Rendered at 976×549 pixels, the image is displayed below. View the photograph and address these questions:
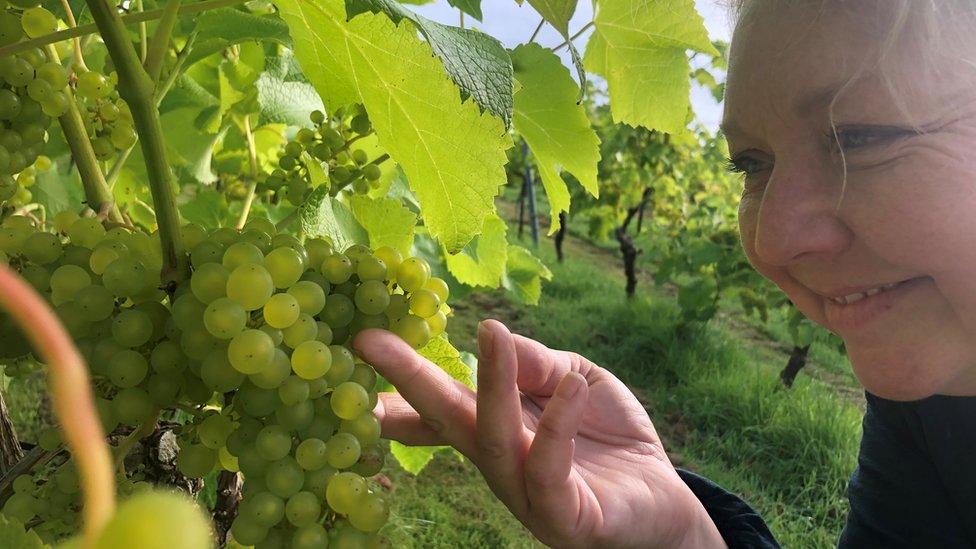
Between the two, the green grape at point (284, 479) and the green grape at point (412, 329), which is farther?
the green grape at point (412, 329)

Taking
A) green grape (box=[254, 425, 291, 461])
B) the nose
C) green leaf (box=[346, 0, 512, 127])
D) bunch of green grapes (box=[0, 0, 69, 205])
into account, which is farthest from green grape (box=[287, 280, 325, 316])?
the nose

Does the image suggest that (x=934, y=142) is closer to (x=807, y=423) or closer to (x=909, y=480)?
(x=909, y=480)

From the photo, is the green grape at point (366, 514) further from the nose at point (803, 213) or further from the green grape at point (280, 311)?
the nose at point (803, 213)

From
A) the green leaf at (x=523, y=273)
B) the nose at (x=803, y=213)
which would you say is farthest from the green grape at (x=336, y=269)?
the green leaf at (x=523, y=273)

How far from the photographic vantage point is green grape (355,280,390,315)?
661 millimetres

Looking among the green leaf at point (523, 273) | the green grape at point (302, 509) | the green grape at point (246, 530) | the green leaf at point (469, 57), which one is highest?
the green leaf at point (469, 57)

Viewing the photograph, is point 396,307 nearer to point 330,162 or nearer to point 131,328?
point 131,328

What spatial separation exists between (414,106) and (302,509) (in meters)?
0.39

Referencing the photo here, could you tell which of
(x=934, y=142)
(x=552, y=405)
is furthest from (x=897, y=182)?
(x=552, y=405)

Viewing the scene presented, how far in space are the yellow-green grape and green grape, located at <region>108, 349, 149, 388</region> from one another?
501mm

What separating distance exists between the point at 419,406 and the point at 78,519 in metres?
0.32

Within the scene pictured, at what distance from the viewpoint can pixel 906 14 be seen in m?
0.85

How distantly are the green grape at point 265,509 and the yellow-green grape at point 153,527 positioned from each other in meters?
0.47

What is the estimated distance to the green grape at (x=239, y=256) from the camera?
23.1 inches
